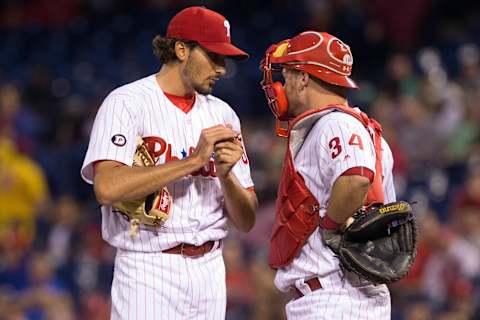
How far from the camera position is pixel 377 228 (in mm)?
3842

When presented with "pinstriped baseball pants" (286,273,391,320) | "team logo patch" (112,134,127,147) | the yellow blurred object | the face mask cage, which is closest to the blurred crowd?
the yellow blurred object

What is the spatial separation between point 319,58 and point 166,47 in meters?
0.66

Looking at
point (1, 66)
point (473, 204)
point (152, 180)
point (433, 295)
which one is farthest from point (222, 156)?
point (1, 66)

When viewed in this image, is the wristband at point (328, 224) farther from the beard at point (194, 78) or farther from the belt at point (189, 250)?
the beard at point (194, 78)

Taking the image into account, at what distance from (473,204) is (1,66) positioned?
23.4 feet

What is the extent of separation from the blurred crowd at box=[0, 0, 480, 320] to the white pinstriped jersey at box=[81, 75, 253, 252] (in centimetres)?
258

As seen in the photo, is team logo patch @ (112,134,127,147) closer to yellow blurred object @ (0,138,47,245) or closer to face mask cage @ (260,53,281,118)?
face mask cage @ (260,53,281,118)

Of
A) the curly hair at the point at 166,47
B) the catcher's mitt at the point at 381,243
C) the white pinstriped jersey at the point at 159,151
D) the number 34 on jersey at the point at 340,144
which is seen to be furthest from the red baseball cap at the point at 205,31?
the catcher's mitt at the point at 381,243

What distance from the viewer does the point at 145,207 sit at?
4.01 m

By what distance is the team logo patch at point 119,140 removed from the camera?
3969mm

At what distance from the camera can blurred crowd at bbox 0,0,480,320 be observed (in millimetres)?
7098

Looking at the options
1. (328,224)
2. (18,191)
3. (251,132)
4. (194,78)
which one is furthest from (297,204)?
(251,132)

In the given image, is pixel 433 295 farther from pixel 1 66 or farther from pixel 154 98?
pixel 1 66

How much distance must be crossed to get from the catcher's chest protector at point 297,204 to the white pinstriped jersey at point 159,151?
1.04 ft
